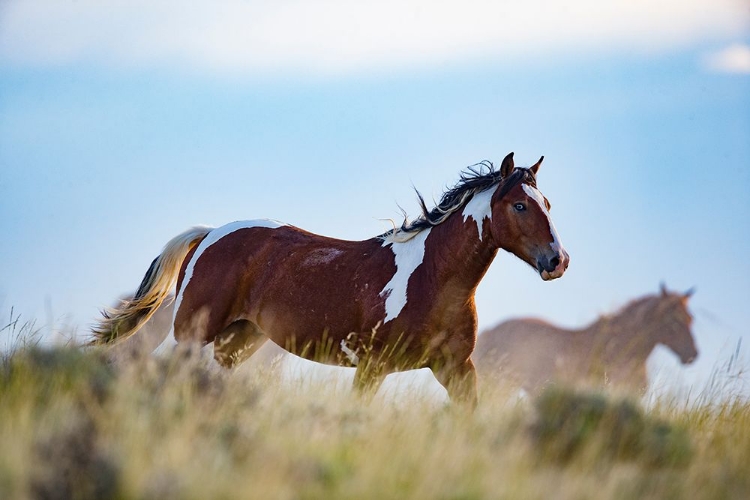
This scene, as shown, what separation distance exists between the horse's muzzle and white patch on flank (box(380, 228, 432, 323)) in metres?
1.09

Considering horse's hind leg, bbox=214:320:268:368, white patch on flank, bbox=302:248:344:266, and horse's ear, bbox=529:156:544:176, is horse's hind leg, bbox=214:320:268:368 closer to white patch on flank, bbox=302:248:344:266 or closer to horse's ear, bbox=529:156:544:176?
white patch on flank, bbox=302:248:344:266

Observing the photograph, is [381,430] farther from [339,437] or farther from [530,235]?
[530,235]

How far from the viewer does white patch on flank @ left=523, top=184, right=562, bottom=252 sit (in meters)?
6.72

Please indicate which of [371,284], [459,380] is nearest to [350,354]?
[371,284]

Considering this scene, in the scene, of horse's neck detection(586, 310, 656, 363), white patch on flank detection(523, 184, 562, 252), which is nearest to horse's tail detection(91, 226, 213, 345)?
white patch on flank detection(523, 184, 562, 252)

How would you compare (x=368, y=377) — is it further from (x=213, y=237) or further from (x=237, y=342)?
(x=213, y=237)

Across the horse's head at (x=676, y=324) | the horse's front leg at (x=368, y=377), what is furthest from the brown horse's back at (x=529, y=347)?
the horse's front leg at (x=368, y=377)

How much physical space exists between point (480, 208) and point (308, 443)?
2940mm

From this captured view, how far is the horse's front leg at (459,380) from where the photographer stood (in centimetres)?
696

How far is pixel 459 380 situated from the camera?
708 cm

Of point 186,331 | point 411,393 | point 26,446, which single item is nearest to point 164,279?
point 186,331

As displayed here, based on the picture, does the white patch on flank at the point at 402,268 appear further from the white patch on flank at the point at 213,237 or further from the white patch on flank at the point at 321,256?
the white patch on flank at the point at 213,237

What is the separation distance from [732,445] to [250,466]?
333 cm

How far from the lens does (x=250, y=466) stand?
4367mm
